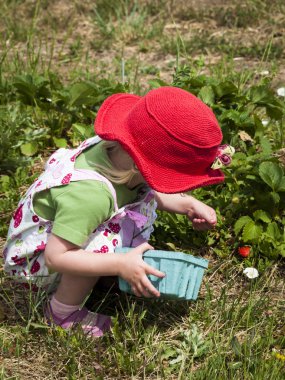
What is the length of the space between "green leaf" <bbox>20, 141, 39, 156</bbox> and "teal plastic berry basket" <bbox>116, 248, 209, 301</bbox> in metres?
1.25

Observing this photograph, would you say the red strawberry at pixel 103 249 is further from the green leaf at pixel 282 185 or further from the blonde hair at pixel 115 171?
the green leaf at pixel 282 185

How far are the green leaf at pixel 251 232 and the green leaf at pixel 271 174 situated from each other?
0.19m

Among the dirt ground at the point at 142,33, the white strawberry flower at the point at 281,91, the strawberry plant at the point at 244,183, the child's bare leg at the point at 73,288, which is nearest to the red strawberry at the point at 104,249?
the child's bare leg at the point at 73,288

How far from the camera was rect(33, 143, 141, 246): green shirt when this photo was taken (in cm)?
229

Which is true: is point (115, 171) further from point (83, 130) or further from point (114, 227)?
point (83, 130)

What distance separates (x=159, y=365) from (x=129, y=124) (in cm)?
88

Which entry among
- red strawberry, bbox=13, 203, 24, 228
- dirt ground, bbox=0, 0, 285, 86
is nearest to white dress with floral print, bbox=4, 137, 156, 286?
red strawberry, bbox=13, 203, 24, 228

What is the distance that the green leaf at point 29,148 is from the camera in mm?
3518

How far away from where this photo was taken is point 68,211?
2.29 meters

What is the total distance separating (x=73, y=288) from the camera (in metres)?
2.47

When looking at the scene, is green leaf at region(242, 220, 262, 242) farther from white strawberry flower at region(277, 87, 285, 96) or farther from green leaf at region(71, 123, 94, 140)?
white strawberry flower at region(277, 87, 285, 96)

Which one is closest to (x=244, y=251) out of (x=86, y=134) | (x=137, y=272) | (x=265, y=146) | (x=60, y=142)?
(x=265, y=146)

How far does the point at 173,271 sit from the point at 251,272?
0.61 metres

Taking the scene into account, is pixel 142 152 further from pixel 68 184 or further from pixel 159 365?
pixel 159 365
